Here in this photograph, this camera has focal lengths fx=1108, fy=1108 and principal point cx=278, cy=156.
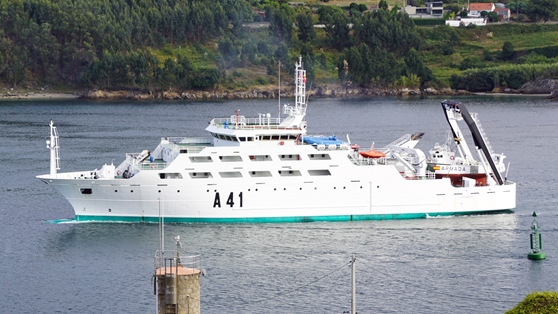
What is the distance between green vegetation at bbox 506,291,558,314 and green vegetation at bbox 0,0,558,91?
97.4 m

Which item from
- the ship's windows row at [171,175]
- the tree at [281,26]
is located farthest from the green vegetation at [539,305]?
the tree at [281,26]

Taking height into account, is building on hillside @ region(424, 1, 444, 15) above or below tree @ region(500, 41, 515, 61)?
above

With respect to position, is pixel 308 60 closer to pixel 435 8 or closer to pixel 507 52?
pixel 507 52

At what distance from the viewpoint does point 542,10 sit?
144 meters

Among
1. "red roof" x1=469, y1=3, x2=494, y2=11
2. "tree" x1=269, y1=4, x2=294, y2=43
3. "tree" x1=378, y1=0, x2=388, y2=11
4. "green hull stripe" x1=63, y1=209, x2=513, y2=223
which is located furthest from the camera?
"red roof" x1=469, y1=3, x2=494, y2=11

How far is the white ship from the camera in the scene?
4631 cm

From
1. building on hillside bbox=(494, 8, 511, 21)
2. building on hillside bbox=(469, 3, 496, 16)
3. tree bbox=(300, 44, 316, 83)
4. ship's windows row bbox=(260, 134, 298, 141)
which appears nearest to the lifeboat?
ship's windows row bbox=(260, 134, 298, 141)

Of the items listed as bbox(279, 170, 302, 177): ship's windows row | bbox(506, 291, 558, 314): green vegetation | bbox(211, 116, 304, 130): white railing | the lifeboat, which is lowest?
bbox(506, 291, 558, 314): green vegetation

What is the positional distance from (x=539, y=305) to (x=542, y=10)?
403 ft

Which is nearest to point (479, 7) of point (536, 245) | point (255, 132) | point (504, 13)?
point (504, 13)

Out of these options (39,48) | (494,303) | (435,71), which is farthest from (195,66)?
(494,303)

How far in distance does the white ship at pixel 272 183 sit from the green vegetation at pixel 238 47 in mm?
74849

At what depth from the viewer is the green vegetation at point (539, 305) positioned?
86.7ft

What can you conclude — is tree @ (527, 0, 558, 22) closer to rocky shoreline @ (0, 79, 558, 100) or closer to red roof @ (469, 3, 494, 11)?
red roof @ (469, 3, 494, 11)
